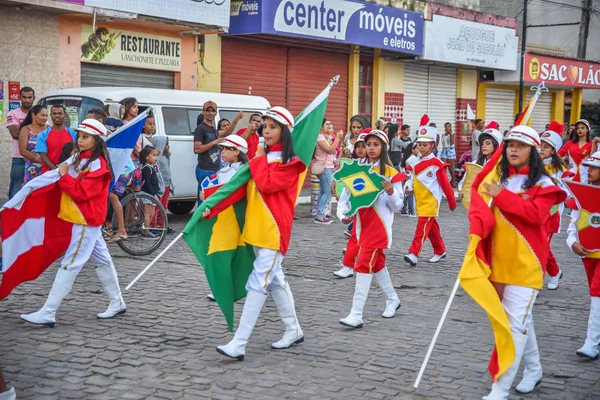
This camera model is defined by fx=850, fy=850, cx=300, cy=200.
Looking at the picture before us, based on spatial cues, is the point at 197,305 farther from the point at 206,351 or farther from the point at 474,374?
the point at 474,374

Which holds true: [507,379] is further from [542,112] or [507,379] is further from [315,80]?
[542,112]

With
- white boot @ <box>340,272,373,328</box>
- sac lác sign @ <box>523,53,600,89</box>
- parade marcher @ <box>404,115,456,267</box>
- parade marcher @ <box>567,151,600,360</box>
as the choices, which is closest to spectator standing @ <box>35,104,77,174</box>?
parade marcher @ <box>404,115,456,267</box>

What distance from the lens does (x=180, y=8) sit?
55.9 feet

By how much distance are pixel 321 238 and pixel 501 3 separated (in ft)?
81.7

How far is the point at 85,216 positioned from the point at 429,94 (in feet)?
68.2

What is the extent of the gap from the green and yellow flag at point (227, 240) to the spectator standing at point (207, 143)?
6.32 meters

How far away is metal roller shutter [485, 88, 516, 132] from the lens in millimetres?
29422

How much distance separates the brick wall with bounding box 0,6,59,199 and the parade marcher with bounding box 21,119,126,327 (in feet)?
28.6

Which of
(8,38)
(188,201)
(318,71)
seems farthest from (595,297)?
(318,71)

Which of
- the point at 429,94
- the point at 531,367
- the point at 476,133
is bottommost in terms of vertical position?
the point at 531,367

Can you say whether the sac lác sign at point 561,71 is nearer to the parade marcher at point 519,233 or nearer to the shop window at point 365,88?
the shop window at point 365,88

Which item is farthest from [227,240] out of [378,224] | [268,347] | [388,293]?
[388,293]

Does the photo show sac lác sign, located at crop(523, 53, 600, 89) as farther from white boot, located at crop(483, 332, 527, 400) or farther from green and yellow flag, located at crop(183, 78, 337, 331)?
white boot, located at crop(483, 332, 527, 400)

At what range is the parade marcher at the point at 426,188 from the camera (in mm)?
10656
